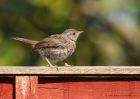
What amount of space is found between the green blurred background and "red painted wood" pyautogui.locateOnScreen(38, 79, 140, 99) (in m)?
4.24

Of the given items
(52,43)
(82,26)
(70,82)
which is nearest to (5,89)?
(70,82)

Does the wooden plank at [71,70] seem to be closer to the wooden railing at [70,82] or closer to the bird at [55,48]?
the wooden railing at [70,82]

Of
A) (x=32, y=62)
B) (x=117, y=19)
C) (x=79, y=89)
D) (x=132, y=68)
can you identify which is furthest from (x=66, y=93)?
(x=117, y=19)

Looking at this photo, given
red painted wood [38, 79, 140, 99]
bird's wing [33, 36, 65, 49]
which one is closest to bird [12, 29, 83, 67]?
bird's wing [33, 36, 65, 49]

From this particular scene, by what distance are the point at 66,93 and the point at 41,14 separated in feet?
15.6

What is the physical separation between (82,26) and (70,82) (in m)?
4.91

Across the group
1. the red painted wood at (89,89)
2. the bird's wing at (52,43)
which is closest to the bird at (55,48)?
the bird's wing at (52,43)

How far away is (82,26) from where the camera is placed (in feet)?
30.9

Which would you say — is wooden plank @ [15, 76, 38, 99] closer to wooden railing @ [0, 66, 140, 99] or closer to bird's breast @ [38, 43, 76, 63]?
wooden railing @ [0, 66, 140, 99]

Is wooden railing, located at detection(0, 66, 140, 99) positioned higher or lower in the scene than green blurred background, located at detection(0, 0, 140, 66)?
lower

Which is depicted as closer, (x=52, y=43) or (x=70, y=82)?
(x=70, y=82)

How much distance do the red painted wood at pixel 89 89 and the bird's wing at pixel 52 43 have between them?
7.93 feet

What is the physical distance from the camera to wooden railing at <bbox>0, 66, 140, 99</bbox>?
175 inches

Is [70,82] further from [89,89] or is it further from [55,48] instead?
[55,48]
